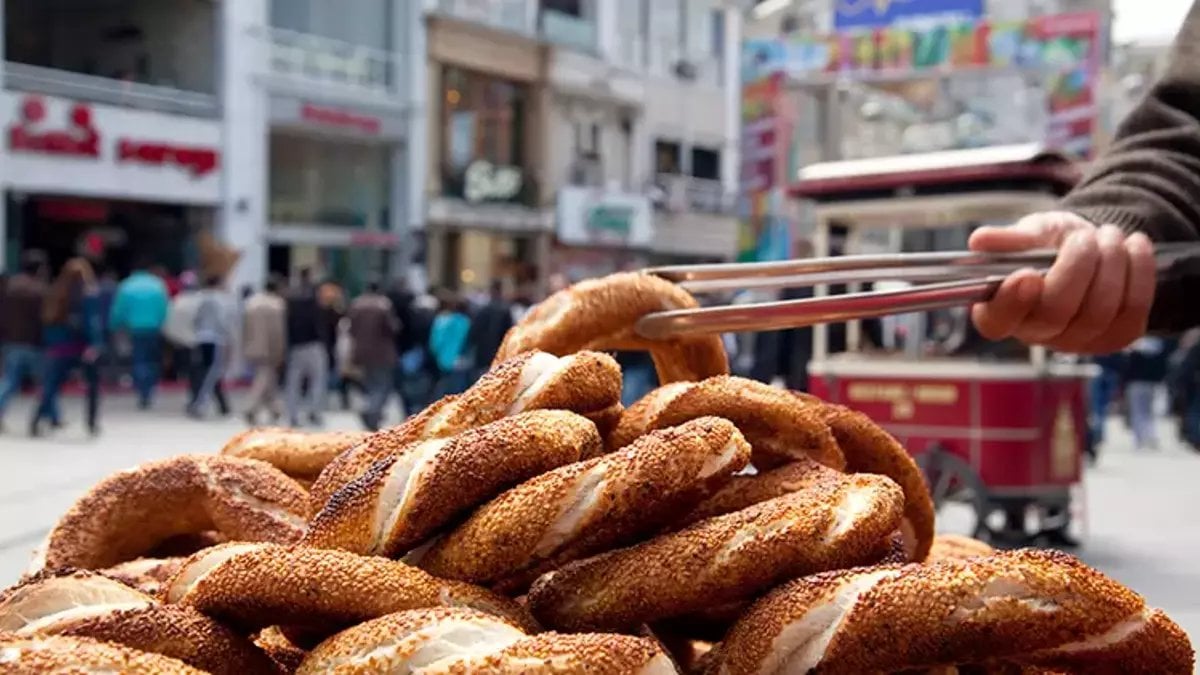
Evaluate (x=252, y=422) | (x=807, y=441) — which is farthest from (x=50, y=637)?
(x=252, y=422)

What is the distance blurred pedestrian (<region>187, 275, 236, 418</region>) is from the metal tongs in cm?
1367

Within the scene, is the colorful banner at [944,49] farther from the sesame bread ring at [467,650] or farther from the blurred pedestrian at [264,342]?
the sesame bread ring at [467,650]

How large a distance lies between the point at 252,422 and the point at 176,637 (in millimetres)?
13782

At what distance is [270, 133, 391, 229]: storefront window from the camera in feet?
75.1

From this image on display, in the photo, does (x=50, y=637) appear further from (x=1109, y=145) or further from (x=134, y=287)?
(x=134, y=287)

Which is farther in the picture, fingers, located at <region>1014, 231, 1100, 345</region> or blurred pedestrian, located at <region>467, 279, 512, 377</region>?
blurred pedestrian, located at <region>467, 279, 512, 377</region>

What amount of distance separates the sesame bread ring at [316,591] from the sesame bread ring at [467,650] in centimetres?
5

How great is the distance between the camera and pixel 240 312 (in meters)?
16.4

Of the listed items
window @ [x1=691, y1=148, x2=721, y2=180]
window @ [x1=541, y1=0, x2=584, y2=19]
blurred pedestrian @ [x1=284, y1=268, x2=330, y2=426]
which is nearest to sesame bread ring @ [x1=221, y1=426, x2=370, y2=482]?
blurred pedestrian @ [x1=284, y1=268, x2=330, y2=426]

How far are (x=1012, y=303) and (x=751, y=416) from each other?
59 cm

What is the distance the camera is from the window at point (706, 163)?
33.9 metres

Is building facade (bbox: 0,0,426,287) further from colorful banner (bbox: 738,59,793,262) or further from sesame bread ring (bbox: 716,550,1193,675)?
sesame bread ring (bbox: 716,550,1193,675)

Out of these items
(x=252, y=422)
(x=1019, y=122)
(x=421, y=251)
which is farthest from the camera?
(x=1019, y=122)

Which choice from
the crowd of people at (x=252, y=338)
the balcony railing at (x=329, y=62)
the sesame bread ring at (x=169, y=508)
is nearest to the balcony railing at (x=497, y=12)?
the balcony railing at (x=329, y=62)
